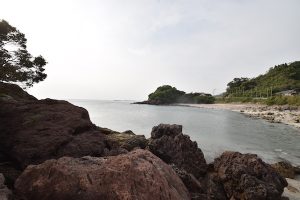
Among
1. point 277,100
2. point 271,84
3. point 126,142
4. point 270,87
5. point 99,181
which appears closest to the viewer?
point 99,181

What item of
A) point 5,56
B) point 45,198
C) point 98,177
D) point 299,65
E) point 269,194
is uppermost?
point 299,65

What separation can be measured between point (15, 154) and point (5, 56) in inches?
241

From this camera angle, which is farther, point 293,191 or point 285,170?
point 285,170

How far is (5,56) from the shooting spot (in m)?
15.5

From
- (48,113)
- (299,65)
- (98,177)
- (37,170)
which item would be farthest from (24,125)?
(299,65)

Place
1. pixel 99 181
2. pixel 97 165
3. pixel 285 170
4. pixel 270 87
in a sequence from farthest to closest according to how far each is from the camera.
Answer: pixel 270 87, pixel 285 170, pixel 97 165, pixel 99 181

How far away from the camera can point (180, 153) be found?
15156 millimetres

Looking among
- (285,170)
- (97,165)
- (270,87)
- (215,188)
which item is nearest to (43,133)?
(97,165)

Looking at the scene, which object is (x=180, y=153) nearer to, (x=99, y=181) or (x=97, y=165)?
(x=97, y=165)

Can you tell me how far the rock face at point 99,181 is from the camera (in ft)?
21.6

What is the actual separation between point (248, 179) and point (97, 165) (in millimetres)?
7164

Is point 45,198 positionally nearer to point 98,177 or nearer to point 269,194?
point 98,177

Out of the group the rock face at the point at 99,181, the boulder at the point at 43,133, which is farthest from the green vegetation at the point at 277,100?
the rock face at the point at 99,181

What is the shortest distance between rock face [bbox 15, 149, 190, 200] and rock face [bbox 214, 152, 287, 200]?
209 inches
